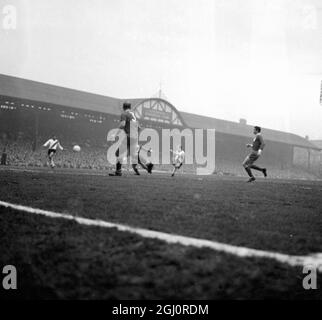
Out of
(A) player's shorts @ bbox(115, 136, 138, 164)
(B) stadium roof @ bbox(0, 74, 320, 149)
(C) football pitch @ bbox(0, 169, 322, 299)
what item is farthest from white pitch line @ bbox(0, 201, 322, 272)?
(B) stadium roof @ bbox(0, 74, 320, 149)

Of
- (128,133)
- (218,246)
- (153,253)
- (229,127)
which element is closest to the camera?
(153,253)

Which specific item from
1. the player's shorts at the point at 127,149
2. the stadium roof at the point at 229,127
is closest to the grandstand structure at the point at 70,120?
the stadium roof at the point at 229,127

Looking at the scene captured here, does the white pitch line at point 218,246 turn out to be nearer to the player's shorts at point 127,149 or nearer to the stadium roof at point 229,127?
the player's shorts at point 127,149


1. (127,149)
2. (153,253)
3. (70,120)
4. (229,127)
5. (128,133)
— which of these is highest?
(229,127)

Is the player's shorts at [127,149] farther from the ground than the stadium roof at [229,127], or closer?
closer

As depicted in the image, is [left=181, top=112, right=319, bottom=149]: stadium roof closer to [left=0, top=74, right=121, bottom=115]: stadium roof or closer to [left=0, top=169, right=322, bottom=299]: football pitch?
[left=0, top=74, right=121, bottom=115]: stadium roof

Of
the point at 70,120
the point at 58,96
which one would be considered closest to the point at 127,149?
the point at 70,120

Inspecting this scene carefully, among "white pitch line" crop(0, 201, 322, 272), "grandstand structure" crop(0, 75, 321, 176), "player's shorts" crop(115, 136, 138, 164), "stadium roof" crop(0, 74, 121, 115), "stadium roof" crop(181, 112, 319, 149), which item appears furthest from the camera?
"stadium roof" crop(181, 112, 319, 149)

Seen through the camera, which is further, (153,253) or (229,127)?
(229,127)

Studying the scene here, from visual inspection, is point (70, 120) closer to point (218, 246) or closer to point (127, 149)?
point (127, 149)

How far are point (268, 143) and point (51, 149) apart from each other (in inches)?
1281

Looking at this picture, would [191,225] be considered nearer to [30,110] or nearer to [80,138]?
[30,110]

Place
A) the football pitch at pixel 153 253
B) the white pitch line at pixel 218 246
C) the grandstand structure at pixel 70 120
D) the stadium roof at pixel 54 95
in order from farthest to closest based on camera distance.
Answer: the stadium roof at pixel 54 95 → the grandstand structure at pixel 70 120 → the white pitch line at pixel 218 246 → the football pitch at pixel 153 253
